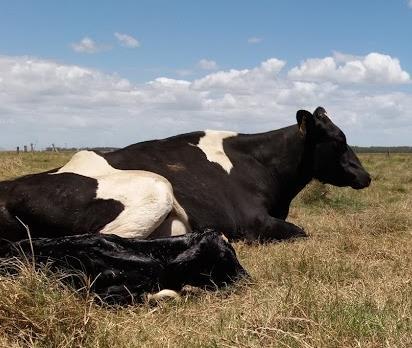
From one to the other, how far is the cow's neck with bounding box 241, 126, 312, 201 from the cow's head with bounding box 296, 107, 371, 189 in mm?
138

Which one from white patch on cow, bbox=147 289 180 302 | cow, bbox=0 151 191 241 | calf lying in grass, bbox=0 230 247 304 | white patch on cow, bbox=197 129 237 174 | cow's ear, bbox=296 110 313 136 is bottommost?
white patch on cow, bbox=147 289 180 302

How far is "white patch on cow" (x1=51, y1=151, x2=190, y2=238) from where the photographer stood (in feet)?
16.3

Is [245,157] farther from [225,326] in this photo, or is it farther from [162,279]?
[225,326]

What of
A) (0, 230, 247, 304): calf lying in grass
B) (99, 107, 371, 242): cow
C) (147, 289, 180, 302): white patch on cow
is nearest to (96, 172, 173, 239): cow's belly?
(0, 230, 247, 304): calf lying in grass

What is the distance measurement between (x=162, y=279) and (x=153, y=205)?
82 cm

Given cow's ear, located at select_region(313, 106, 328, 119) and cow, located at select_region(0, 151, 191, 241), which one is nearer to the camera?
cow, located at select_region(0, 151, 191, 241)

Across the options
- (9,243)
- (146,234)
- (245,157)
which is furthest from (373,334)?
(245,157)

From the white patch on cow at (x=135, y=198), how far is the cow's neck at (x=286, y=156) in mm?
2795

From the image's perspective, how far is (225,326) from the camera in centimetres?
354

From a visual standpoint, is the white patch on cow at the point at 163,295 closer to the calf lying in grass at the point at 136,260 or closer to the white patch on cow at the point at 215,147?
the calf lying in grass at the point at 136,260

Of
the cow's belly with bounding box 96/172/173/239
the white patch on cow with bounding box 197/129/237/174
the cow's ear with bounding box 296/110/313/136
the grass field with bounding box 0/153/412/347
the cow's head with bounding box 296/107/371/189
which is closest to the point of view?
the grass field with bounding box 0/153/412/347

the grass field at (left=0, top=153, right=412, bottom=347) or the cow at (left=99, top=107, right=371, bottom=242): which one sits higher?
the cow at (left=99, top=107, right=371, bottom=242)

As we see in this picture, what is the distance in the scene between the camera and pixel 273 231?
7.29 m

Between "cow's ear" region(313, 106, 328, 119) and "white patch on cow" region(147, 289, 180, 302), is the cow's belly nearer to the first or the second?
"white patch on cow" region(147, 289, 180, 302)
